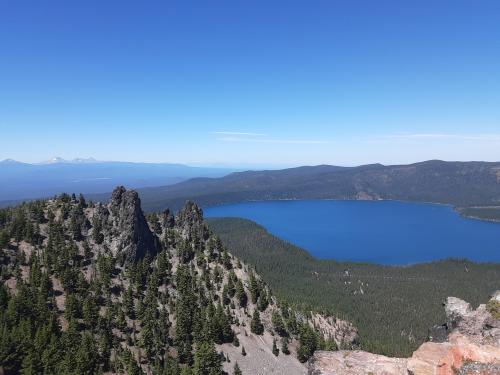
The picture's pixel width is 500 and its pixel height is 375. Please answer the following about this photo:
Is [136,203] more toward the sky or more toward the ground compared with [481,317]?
more toward the sky

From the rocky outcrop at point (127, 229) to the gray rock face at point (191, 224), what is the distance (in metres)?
15.1

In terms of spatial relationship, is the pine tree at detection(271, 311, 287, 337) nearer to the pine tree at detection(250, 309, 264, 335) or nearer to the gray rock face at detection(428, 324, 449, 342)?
the pine tree at detection(250, 309, 264, 335)

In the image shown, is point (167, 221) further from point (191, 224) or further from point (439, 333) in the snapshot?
point (439, 333)

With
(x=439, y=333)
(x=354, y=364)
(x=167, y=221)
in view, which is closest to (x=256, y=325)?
(x=439, y=333)

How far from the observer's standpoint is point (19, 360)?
7644cm

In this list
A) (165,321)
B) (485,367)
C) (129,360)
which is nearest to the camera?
(485,367)

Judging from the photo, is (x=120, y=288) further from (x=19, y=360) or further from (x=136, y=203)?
(x=19, y=360)

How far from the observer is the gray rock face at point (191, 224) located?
499ft

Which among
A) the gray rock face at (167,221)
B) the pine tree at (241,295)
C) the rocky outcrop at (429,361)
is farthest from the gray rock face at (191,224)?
the rocky outcrop at (429,361)

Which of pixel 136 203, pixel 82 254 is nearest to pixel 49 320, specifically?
pixel 82 254

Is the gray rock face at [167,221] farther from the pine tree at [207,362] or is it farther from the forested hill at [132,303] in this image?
the pine tree at [207,362]

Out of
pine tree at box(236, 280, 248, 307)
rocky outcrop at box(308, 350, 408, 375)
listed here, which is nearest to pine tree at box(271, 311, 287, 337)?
pine tree at box(236, 280, 248, 307)

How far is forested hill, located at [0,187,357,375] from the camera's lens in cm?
8825

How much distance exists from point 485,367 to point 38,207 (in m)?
148
